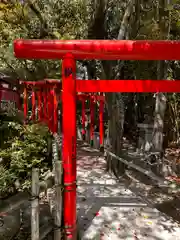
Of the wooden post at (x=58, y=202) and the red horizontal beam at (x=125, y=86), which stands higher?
the red horizontal beam at (x=125, y=86)

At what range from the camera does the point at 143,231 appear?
438cm

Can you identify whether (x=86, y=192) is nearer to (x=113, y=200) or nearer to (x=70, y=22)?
(x=113, y=200)

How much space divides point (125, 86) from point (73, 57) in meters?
0.89

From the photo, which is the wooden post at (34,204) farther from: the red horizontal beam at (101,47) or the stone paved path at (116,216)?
the red horizontal beam at (101,47)

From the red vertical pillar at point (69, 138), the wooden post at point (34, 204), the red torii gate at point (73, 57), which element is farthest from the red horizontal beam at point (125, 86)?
the wooden post at point (34, 204)

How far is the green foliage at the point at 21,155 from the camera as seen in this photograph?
427 centimetres

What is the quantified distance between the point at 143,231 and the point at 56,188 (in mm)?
1933

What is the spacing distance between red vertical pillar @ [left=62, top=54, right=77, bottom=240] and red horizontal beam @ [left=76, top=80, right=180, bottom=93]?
0.17 meters

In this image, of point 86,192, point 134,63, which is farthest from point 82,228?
point 134,63

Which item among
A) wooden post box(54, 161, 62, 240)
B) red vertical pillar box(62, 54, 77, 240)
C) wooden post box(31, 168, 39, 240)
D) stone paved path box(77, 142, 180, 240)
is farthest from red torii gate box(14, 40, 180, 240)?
stone paved path box(77, 142, 180, 240)

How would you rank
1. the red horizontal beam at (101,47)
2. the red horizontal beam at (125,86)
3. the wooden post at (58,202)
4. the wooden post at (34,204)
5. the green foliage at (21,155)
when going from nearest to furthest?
1. the wooden post at (34,204)
2. the red horizontal beam at (101,47)
3. the wooden post at (58,202)
4. the red horizontal beam at (125,86)
5. the green foliage at (21,155)

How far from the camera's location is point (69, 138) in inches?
143

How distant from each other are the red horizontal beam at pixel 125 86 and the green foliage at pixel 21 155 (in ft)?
6.29

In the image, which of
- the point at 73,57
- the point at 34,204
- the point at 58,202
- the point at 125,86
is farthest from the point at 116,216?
the point at 73,57
